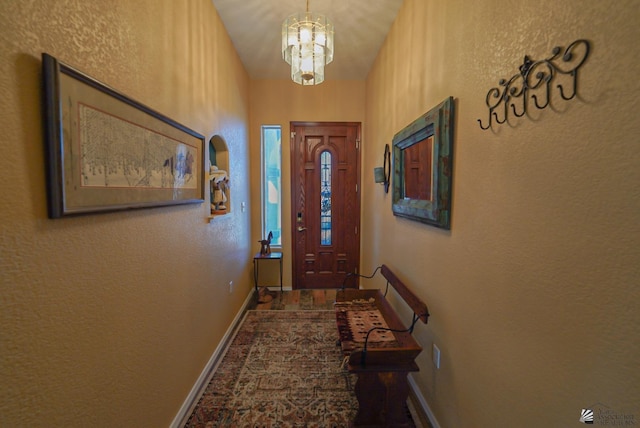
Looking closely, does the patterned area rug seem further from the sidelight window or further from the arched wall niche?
the sidelight window

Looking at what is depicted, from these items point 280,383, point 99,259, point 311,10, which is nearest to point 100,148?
point 99,259

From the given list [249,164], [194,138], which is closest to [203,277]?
[194,138]

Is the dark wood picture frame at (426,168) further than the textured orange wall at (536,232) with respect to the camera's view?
Yes

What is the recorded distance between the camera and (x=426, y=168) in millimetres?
1666

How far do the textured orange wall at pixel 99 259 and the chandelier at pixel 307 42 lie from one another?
2.36 feet

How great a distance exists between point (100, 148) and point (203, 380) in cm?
181

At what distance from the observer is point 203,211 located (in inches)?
77.8

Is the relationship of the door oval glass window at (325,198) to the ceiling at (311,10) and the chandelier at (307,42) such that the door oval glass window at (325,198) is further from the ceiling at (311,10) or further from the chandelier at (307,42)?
the chandelier at (307,42)

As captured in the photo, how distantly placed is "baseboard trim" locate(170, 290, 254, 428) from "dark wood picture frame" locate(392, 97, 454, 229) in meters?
2.01

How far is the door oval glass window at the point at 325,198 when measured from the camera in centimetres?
369

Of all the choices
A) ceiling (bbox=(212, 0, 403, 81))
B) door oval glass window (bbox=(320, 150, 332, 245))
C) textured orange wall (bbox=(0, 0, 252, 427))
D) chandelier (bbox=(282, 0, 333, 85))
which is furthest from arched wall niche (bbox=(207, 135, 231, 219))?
door oval glass window (bbox=(320, 150, 332, 245))

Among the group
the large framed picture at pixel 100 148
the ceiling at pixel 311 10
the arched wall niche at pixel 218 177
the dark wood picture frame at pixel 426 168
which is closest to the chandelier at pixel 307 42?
the ceiling at pixel 311 10

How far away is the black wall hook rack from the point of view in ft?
2.38

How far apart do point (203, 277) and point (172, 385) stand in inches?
28.4
